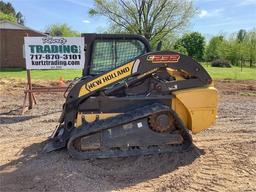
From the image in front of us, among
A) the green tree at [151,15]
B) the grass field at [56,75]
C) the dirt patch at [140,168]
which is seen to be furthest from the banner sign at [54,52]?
the green tree at [151,15]

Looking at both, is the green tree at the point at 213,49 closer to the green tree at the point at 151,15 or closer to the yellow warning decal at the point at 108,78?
the green tree at the point at 151,15

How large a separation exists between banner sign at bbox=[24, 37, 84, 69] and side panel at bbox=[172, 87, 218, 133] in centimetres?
512

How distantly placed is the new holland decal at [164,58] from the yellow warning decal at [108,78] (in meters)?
0.31

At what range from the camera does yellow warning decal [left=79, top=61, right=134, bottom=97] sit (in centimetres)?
607

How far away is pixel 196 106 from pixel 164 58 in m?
0.92

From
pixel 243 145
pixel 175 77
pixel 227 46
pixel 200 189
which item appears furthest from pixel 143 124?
pixel 227 46

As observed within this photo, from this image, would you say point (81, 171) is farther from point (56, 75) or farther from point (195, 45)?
point (195, 45)

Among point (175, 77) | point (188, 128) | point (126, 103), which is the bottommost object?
point (188, 128)

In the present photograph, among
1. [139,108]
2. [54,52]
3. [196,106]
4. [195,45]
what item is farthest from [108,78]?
[195,45]

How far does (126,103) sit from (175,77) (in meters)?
0.93

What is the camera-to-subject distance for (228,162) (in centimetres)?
593

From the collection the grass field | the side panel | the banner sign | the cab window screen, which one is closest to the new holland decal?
the side panel

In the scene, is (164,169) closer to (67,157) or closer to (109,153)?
(109,153)

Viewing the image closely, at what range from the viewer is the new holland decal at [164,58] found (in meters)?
6.05
